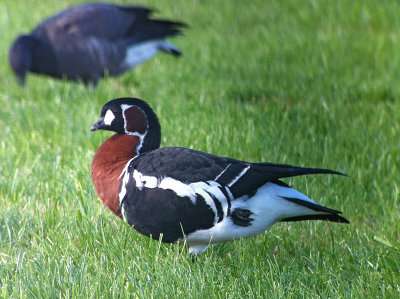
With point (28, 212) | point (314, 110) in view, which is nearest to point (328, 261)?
point (28, 212)

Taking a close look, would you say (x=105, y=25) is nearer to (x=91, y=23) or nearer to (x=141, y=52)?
(x=91, y=23)

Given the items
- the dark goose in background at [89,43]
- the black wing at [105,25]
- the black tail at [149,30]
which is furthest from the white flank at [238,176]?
the black tail at [149,30]

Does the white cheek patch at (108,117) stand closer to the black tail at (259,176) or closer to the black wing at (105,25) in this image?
the black tail at (259,176)

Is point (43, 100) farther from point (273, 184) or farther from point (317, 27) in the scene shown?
point (317, 27)

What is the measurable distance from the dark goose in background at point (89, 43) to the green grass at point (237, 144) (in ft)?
0.66

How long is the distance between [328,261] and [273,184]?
1.65 feet

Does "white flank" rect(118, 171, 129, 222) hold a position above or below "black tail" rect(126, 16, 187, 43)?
below

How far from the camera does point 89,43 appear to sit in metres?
7.30

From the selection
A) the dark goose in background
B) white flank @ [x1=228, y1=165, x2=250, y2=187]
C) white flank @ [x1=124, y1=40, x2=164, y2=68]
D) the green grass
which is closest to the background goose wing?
the dark goose in background

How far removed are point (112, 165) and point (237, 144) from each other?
1.49m

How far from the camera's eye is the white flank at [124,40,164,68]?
7.49 meters

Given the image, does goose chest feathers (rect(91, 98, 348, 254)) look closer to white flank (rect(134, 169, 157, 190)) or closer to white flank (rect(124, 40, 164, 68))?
white flank (rect(134, 169, 157, 190))

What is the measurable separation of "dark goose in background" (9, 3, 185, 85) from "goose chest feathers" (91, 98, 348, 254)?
3.90 metres

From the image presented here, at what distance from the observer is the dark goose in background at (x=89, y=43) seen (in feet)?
23.9
